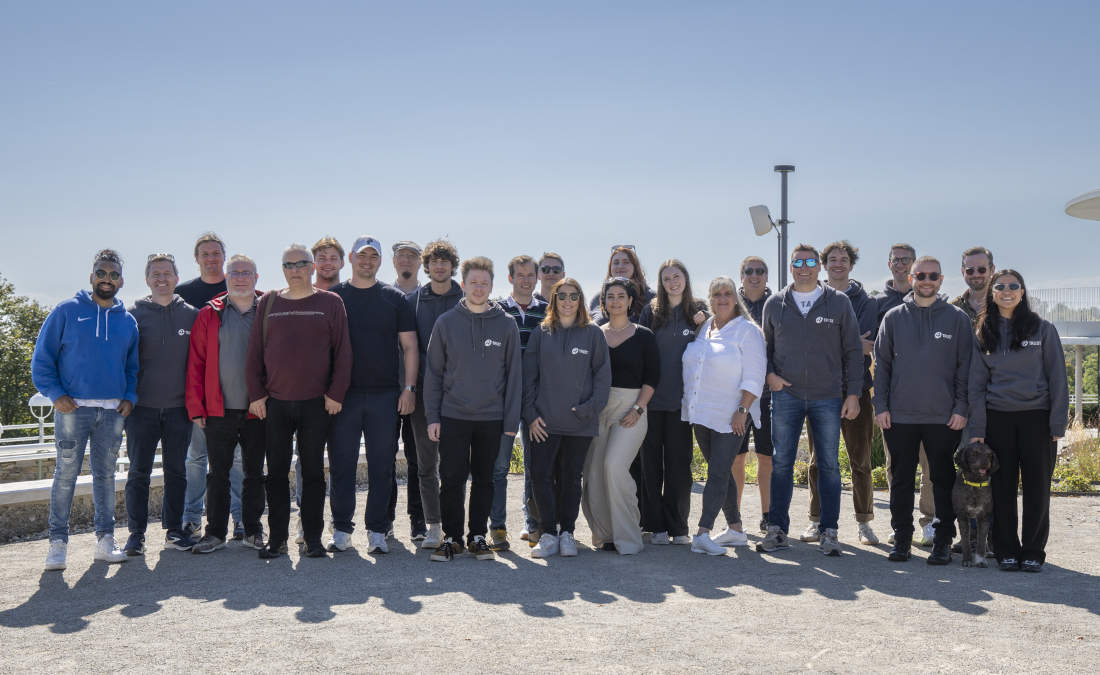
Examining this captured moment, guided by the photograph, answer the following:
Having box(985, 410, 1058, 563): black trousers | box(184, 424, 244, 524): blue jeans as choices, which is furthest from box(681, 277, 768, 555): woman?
Result: box(184, 424, 244, 524): blue jeans

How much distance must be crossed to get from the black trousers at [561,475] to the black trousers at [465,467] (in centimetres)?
33

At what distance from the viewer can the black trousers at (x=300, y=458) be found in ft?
21.3

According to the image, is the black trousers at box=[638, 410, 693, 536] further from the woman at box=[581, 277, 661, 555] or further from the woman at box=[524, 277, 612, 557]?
the woman at box=[524, 277, 612, 557]

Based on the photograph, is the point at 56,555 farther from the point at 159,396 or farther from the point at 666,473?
the point at 666,473

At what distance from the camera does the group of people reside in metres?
6.38

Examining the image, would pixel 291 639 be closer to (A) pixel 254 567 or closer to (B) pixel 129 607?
(B) pixel 129 607

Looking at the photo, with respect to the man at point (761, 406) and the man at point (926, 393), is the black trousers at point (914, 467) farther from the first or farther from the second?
the man at point (761, 406)

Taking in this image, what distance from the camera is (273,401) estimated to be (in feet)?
21.2

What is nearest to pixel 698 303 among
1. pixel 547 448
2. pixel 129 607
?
pixel 547 448

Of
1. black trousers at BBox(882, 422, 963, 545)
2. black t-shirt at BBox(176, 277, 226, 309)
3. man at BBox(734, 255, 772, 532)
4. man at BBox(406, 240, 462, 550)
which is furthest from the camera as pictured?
man at BBox(734, 255, 772, 532)

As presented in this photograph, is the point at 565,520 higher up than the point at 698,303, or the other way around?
the point at 698,303

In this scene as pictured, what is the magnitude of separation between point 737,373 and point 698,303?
707 millimetres

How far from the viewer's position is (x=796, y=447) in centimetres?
689

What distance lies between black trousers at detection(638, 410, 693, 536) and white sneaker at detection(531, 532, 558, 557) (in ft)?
3.03
